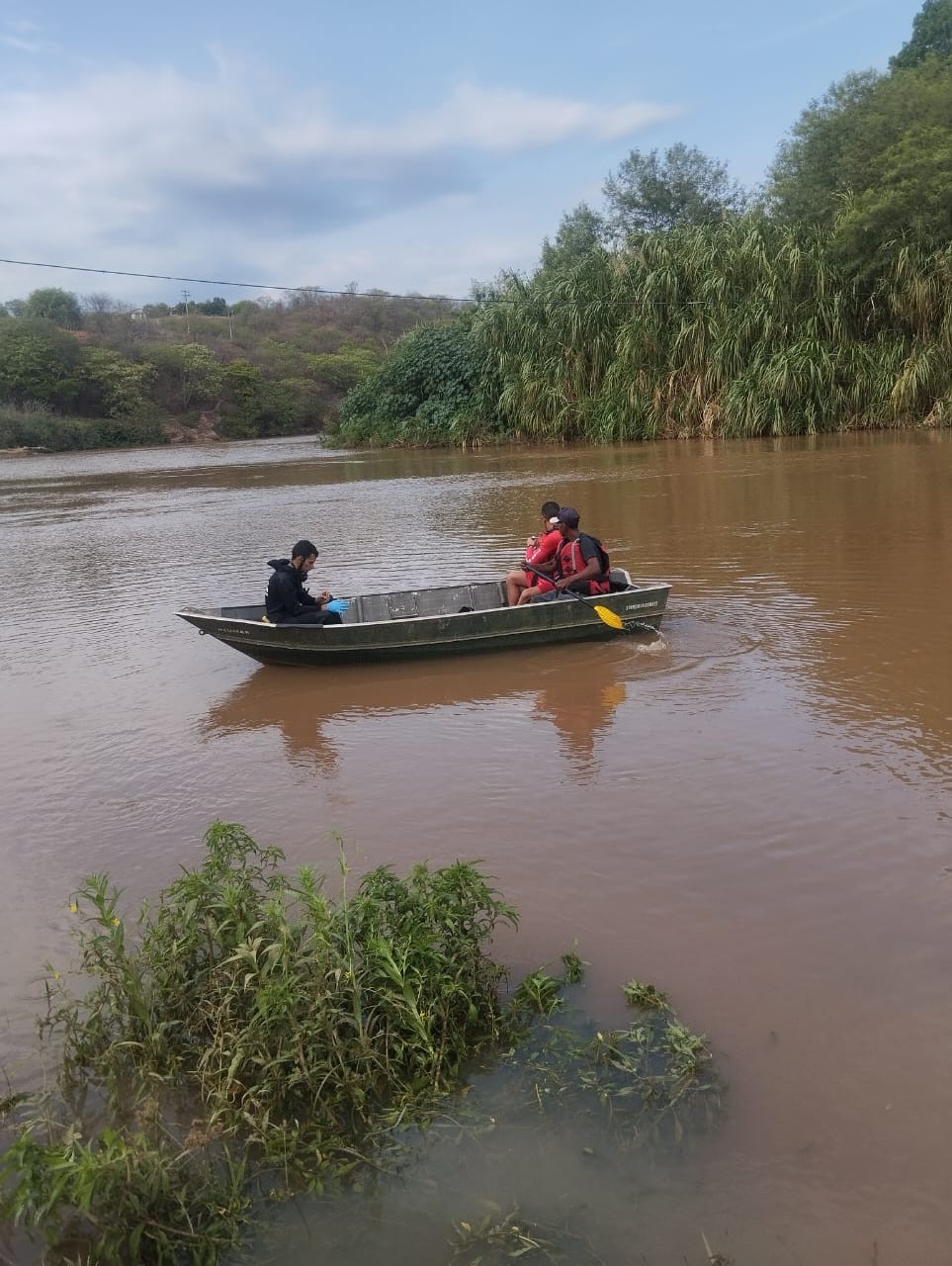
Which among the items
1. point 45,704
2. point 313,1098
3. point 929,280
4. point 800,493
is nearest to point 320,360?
point 929,280

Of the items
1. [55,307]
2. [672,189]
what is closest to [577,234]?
[672,189]

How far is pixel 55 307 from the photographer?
90.8 m

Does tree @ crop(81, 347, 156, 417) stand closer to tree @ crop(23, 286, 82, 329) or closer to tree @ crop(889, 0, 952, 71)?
tree @ crop(23, 286, 82, 329)

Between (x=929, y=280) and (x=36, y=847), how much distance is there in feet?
79.3

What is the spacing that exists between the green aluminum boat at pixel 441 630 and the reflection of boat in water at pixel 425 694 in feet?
0.49

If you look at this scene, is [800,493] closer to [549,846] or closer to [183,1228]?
[549,846]

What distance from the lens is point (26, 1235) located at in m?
3.04

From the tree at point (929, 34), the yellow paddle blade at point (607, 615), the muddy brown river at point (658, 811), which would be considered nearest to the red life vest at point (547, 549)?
the yellow paddle blade at point (607, 615)

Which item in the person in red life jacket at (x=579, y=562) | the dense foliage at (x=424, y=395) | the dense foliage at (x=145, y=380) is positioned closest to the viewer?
the person in red life jacket at (x=579, y=562)

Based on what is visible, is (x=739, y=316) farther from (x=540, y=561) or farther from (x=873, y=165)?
(x=540, y=561)

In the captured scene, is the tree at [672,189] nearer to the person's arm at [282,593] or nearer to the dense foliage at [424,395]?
the dense foliage at [424,395]

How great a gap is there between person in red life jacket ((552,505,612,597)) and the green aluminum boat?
198 mm

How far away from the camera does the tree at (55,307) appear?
9012 cm

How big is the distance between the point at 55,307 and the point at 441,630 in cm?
9403
